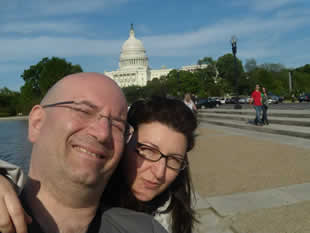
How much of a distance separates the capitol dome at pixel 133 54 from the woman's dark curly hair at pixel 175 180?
12089 centimetres

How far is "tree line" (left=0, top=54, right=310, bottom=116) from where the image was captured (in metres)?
57.6

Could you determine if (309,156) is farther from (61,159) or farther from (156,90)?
(61,159)

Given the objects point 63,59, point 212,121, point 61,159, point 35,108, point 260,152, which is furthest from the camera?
point 63,59

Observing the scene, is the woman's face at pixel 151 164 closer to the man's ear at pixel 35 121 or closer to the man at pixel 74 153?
the man at pixel 74 153

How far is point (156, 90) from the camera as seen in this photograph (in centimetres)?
247

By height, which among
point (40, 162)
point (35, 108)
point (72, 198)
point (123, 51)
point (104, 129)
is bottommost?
point (72, 198)

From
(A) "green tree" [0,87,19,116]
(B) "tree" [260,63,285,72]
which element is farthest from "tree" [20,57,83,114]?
(B) "tree" [260,63,285,72]

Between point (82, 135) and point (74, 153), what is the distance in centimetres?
9

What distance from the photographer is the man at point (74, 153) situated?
4.20ft

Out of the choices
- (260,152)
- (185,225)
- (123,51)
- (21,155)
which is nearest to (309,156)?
(260,152)

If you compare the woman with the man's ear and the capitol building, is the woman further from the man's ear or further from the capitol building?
the capitol building

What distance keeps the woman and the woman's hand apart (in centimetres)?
83

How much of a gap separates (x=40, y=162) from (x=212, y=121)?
64.7 ft

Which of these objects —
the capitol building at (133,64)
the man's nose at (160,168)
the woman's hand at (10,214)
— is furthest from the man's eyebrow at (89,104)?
the capitol building at (133,64)
